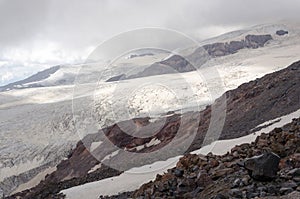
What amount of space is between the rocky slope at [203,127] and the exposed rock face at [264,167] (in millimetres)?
10063

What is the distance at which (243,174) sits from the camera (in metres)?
9.55

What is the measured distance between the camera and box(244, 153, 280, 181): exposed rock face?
8.69 meters

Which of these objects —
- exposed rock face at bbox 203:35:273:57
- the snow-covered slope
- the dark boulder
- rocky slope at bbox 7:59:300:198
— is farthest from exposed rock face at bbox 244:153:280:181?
the dark boulder

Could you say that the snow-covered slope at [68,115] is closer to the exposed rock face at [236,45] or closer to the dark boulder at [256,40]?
the dark boulder at [256,40]

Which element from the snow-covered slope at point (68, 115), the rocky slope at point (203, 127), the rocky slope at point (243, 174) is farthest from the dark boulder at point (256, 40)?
the rocky slope at point (243, 174)

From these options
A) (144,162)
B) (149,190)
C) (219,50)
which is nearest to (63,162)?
(144,162)

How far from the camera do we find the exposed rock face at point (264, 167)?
8688 millimetres

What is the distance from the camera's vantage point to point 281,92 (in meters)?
24.5

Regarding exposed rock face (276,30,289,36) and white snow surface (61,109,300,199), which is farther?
exposed rock face (276,30,289,36)

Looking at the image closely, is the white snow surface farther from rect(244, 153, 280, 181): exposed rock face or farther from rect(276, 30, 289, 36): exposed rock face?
rect(276, 30, 289, 36): exposed rock face

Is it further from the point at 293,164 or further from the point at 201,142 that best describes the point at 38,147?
the point at 293,164

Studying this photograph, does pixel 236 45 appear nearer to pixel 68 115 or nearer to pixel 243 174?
pixel 68 115

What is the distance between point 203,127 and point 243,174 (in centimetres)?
1535

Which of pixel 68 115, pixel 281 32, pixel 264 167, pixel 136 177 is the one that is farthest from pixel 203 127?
pixel 281 32
